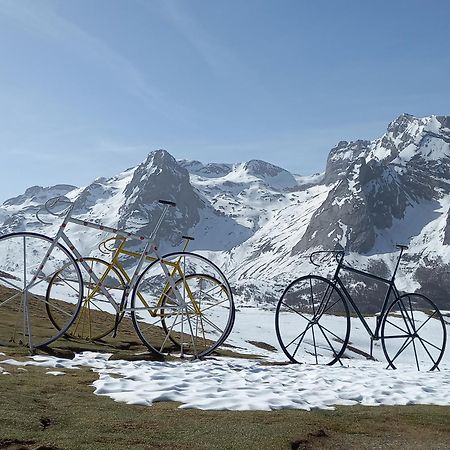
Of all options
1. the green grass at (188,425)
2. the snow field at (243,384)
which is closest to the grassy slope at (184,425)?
the green grass at (188,425)

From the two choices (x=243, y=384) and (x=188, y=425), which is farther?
(x=243, y=384)

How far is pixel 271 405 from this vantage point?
7.71m

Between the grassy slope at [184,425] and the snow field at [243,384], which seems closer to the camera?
the grassy slope at [184,425]

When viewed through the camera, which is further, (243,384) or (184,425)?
(243,384)

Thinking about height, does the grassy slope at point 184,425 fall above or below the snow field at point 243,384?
above

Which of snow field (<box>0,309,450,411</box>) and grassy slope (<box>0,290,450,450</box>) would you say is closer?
grassy slope (<box>0,290,450,450</box>)

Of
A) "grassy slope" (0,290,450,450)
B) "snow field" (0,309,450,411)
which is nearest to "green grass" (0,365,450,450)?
"grassy slope" (0,290,450,450)

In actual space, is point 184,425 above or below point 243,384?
above

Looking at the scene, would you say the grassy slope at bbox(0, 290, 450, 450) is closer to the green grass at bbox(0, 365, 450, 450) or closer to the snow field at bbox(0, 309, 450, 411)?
the green grass at bbox(0, 365, 450, 450)

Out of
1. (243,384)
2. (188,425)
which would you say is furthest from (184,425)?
(243,384)

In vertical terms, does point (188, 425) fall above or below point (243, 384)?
above

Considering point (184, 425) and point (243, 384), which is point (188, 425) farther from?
point (243, 384)

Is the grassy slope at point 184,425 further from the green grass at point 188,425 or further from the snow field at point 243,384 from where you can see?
the snow field at point 243,384

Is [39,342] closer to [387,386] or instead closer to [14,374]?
[14,374]
